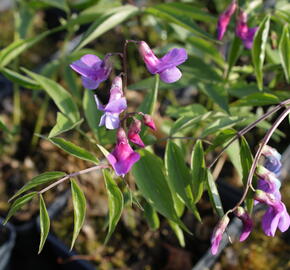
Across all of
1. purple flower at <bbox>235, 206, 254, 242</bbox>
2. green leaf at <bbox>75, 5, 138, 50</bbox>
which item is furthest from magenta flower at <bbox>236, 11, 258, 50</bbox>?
purple flower at <bbox>235, 206, 254, 242</bbox>

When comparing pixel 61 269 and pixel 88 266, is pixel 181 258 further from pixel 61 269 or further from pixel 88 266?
pixel 61 269

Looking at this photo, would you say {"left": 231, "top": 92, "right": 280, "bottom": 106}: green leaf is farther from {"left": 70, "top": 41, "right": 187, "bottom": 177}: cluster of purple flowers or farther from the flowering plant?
{"left": 70, "top": 41, "right": 187, "bottom": 177}: cluster of purple flowers

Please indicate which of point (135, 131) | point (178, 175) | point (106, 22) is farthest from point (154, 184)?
point (106, 22)

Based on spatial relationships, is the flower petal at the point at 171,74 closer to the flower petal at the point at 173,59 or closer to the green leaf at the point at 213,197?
the flower petal at the point at 173,59

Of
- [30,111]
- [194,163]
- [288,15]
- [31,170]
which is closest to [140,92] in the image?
[30,111]

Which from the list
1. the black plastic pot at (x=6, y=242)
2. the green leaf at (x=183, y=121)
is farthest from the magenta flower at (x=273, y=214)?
the black plastic pot at (x=6, y=242)

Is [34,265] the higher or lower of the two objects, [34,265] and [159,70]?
the lower

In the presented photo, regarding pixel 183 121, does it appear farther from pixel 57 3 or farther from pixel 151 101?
pixel 57 3
